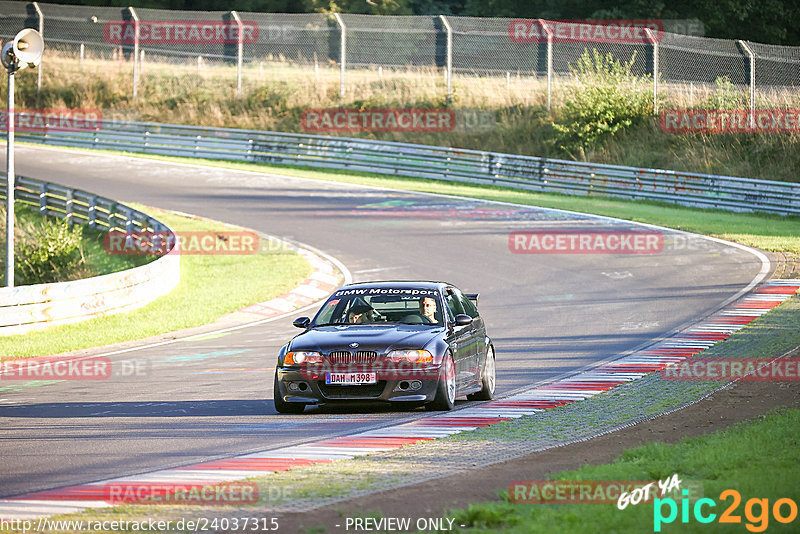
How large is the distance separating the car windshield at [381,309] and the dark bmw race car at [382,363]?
0.02 metres

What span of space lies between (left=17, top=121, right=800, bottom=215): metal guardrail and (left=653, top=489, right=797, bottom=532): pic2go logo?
2728 centimetres

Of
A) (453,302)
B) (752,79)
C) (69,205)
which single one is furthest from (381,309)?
(752,79)

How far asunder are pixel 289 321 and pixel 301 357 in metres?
9.10

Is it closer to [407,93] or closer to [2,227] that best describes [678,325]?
[2,227]

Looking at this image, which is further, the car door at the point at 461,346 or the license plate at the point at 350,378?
the car door at the point at 461,346

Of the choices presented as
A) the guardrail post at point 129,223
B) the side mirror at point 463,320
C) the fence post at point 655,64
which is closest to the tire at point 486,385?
the side mirror at point 463,320

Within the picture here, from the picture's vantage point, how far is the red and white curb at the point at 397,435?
24.6 ft

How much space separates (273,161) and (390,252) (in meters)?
17.2

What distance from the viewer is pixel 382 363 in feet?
37.2

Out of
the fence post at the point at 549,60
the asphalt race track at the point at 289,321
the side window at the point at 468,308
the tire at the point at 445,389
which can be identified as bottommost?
the asphalt race track at the point at 289,321

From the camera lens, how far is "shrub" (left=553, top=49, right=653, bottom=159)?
40500 mm

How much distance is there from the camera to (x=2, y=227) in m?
31.7

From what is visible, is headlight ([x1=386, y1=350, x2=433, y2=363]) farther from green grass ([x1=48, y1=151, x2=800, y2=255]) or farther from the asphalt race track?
green grass ([x1=48, y1=151, x2=800, y2=255])

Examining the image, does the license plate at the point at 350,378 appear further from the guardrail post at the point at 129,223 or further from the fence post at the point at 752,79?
the fence post at the point at 752,79
